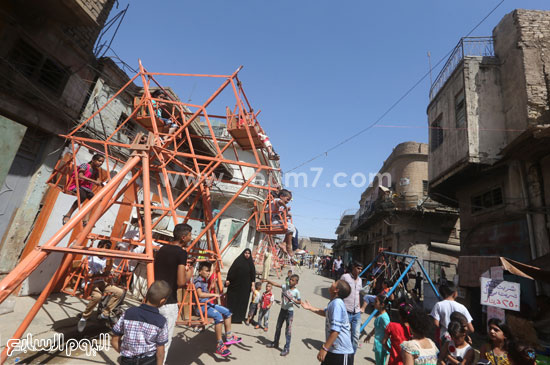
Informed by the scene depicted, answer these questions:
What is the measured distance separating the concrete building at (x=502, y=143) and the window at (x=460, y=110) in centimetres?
5

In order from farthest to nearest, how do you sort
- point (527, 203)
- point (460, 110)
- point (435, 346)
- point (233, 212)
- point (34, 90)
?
point (233, 212)
point (460, 110)
point (527, 203)
point (34, 90)
point (435, 346)

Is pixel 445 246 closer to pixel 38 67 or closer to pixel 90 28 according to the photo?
pixel 90 28

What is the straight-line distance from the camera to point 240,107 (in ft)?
17.8

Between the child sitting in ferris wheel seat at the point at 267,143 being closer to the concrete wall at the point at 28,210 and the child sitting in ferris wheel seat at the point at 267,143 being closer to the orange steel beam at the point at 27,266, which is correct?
the orange steel beam at the point at 27,266

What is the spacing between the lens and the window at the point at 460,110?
39.2 ft

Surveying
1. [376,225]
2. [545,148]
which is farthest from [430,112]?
[376,225]

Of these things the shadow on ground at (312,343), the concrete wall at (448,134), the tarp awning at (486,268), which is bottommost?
→ the shadow on ground at (312,343)

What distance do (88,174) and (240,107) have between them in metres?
4.32

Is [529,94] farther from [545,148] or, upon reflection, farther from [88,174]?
[88,174]

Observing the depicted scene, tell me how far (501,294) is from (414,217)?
603 inches

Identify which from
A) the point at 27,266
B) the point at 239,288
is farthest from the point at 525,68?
the point at 27,266

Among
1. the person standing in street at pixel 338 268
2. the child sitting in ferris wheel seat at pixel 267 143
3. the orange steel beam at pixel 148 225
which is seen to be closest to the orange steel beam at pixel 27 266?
the orange steel beam at pixel 148 225

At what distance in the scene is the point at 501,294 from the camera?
19.2 ft

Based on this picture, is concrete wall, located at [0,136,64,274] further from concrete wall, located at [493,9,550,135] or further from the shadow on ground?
concrete wall, located at [493,9,550,135]
